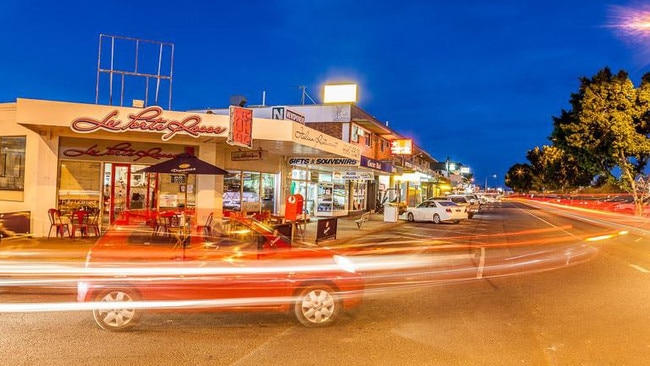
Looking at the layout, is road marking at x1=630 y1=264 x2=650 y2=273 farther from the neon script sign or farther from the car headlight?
the neon script sign

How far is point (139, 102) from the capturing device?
16.0 m

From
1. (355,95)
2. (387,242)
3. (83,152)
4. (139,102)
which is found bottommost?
(387,242)

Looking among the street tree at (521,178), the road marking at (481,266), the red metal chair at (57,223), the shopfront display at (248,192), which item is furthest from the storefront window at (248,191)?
the street tree at (521,178)

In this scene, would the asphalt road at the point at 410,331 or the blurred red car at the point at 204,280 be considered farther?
the blurred red car at the point at 204,280

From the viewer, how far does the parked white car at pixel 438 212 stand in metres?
28.3

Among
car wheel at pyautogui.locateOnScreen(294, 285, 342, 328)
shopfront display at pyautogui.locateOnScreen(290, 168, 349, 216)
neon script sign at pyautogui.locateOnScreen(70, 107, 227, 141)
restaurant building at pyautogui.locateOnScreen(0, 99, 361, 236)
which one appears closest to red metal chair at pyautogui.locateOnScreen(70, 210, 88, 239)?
restaurant building at pyautogui.locateOnScreen(0, 99, 361, 236)

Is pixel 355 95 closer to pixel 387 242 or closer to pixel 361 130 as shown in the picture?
pixel 361 130

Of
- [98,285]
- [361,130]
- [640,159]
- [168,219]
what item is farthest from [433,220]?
[98,285]

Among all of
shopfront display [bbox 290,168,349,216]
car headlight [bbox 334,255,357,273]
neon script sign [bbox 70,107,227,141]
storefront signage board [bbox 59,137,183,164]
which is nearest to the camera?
car headlight [bbox 334,255,357,273]

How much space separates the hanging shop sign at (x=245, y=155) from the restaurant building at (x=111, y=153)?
1.4 inches

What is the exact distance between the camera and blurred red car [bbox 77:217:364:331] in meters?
6.41

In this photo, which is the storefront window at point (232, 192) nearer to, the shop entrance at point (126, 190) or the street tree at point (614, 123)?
the shop entrance at point (126, 190)

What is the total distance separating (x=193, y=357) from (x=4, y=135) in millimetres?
13742

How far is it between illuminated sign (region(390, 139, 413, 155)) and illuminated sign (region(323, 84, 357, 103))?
754 cm
